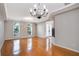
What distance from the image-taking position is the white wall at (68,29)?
90.4 inches

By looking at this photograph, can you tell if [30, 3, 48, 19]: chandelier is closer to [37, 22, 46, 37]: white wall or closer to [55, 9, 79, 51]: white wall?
[37, 22, 46, 37]: white wall

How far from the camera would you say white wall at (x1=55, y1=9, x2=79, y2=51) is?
2.29 metres

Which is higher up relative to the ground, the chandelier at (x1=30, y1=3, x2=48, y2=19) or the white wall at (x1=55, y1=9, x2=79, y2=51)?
the chandelier at (x1=30, y1=3, x2=48, y2=19)

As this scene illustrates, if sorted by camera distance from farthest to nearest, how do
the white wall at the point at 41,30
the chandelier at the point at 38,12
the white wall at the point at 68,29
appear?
the white wall at the point at 68,29 → the white wall at the point at 41,30 → the chandelier at the point at 38,12

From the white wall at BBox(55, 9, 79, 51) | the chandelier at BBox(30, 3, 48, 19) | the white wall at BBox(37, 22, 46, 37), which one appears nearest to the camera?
the chandelier at BBox(30, 3, 48, 19)

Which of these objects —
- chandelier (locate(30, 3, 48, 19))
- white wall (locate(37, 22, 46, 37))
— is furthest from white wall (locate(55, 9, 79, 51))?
chandelier (locate(30, 3, 48, 19))

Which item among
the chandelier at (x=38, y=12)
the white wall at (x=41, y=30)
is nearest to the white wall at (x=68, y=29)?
the white wall at (x=41, y=30)

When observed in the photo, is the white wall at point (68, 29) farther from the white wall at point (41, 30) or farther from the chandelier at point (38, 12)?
the chandelier at point (38, 12)

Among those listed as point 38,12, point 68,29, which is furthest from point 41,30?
point 68,29

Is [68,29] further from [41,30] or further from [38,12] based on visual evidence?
[38,12]

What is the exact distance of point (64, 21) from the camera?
228 centimetres

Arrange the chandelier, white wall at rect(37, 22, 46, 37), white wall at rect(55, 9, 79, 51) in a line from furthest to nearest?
white wall at rect(55, 9, 79, 51), white wall at rect(37, 22, 46, 37), the chandelier

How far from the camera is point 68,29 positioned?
2402 mm

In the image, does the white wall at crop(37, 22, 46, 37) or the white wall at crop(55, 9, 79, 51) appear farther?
the white wall at crop(55, 9, 79, 51)
